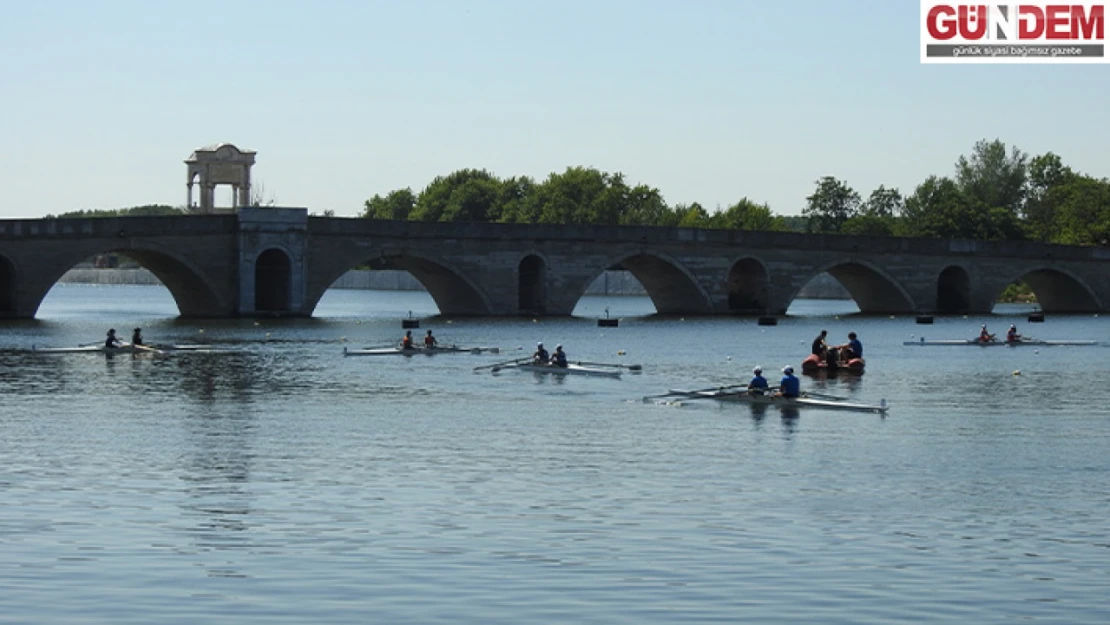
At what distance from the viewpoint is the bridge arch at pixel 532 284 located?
120m

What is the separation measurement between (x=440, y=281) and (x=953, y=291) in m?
47.3

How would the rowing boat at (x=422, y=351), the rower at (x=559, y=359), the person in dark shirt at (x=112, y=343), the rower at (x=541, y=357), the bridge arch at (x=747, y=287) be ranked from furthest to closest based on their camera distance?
1. the bridge arch at (x=747, y=287)
2. the rowing boat at (x=422, y=351)
3. the person in dark shirt at (x=112, y=343)
4. the rower at (x=541, y=357)
5. the rower at (x=559, y=359)

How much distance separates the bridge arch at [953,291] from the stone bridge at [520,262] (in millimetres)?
136

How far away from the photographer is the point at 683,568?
83.0 ft

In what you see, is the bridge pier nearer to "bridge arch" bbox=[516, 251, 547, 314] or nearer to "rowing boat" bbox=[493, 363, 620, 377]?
"bridge arch" bbox=[516, 251, 547, 314]

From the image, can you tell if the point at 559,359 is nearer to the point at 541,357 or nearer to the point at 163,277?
the point at 541,357

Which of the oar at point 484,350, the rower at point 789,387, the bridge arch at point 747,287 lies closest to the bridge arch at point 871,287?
the bridge arch at point 747,287

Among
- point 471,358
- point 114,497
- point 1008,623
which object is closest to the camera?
point 1008,623

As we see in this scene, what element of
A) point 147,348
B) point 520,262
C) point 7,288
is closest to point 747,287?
point 520,262

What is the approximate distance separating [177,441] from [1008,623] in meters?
25.5

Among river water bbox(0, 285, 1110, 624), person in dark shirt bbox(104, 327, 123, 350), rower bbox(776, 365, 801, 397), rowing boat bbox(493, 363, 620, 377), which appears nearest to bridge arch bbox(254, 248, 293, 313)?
person in dark shirt bbox(104, 327, 123, 350)

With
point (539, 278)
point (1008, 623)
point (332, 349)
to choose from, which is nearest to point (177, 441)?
point (1008, 623)

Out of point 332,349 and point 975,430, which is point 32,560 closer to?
point 975,430

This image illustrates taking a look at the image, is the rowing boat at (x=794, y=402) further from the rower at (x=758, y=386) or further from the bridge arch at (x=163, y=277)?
the bridge arch at (x=163, y=277)
